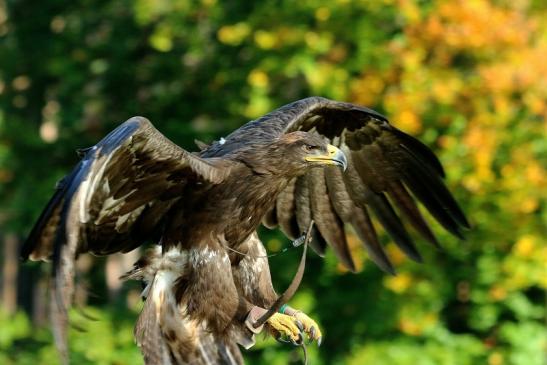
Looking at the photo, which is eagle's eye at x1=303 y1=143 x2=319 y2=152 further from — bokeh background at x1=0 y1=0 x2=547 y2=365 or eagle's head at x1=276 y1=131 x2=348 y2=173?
bokeh background at x1=0 y1=0 x2=547 y2=365

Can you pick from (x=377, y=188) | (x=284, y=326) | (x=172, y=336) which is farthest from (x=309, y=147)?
(x=377, y=188)

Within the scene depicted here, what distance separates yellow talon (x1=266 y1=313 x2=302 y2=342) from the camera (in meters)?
7.27

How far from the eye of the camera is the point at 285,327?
7.27m

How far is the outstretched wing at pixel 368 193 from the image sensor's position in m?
8.50

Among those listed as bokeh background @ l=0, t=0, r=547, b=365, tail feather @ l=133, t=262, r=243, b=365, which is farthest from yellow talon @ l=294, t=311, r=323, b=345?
bokeh background @ l=0, t=0, r=547, b=365

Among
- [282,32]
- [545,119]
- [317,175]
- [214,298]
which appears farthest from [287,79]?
[214,298]

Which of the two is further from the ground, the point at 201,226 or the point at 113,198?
the point at 113,198

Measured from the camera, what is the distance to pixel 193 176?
6918 millimetres

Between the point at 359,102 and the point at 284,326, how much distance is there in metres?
6.13

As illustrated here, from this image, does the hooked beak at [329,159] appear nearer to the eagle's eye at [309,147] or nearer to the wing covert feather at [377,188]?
the eagle's eye at [309,147]

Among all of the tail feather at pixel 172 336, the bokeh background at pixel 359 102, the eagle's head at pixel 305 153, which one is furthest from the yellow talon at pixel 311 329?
the bokeh background at pixel 359 102

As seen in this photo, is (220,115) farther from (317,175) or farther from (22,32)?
(317,175)

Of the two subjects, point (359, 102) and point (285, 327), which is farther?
point (359, 102)

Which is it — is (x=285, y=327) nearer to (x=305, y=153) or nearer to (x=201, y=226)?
(x=201, y=226)
